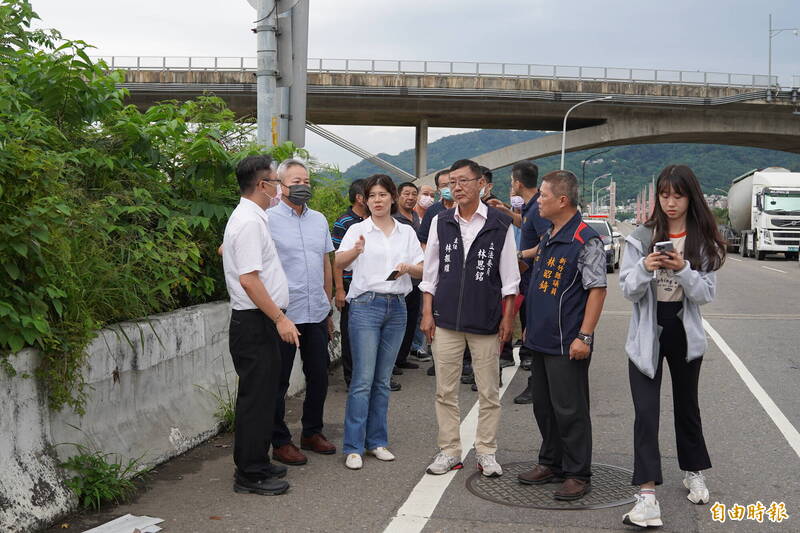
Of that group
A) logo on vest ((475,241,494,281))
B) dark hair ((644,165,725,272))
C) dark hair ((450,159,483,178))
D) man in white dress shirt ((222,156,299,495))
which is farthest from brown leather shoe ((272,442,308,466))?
dark hair ((644,165,725,272))

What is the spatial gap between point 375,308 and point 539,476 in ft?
5.05

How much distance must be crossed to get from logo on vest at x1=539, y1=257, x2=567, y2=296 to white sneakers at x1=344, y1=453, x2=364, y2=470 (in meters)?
1.64

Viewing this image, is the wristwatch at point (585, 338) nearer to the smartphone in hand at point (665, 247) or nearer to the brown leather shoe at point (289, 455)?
the smartphone in hand at point (665, 247)

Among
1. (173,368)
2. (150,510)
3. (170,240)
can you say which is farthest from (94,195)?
(150,510)

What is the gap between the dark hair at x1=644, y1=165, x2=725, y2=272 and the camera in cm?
455

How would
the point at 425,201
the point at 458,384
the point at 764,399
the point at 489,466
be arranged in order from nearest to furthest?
1. the point at 489,466
2. the point at 458,384
3. the point at 764,399
4. the point at 425,201

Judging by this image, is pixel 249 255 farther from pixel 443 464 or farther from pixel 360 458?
pixel 443 464

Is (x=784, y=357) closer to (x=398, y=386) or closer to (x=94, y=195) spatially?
(x=398, y=386)

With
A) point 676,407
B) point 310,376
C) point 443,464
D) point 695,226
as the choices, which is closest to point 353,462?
point 443,464

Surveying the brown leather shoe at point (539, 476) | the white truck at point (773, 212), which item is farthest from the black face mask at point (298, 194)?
the white truck at point (773, 212)

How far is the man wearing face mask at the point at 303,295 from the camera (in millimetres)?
5605

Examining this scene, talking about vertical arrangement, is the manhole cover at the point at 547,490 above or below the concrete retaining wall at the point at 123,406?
below

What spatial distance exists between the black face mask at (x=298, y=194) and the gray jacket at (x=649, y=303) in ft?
6.98

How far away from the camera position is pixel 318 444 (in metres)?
5.86
